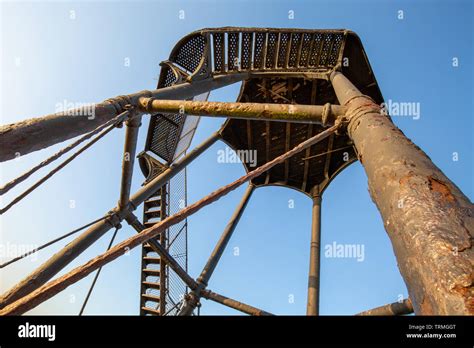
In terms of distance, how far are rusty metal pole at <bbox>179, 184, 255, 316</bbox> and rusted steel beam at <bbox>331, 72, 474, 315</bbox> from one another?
7322mm

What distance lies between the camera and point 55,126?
12.6 ft

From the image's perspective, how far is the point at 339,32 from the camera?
29.1ft

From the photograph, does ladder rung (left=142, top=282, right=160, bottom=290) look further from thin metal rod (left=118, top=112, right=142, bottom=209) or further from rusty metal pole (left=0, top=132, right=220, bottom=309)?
thin metal rod (left=118, top=112, right=142, bottom=209)

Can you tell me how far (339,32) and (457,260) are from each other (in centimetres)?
845

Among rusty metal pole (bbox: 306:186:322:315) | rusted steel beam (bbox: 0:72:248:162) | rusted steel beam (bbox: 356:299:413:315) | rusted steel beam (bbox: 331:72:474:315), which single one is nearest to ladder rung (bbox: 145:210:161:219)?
rusty metal pole (bbox: 306:186:322:315)

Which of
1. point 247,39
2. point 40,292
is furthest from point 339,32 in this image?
point 40,292

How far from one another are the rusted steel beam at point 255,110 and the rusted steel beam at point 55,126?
1.63 feet

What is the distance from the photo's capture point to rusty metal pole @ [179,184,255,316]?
932 cm

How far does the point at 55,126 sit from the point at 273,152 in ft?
33.9

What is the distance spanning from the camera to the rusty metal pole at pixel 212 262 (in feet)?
30.6

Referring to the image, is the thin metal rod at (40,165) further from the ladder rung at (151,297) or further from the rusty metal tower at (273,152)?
the ladder rung at (151,297)

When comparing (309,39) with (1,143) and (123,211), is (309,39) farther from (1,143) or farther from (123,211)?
(1,143)
